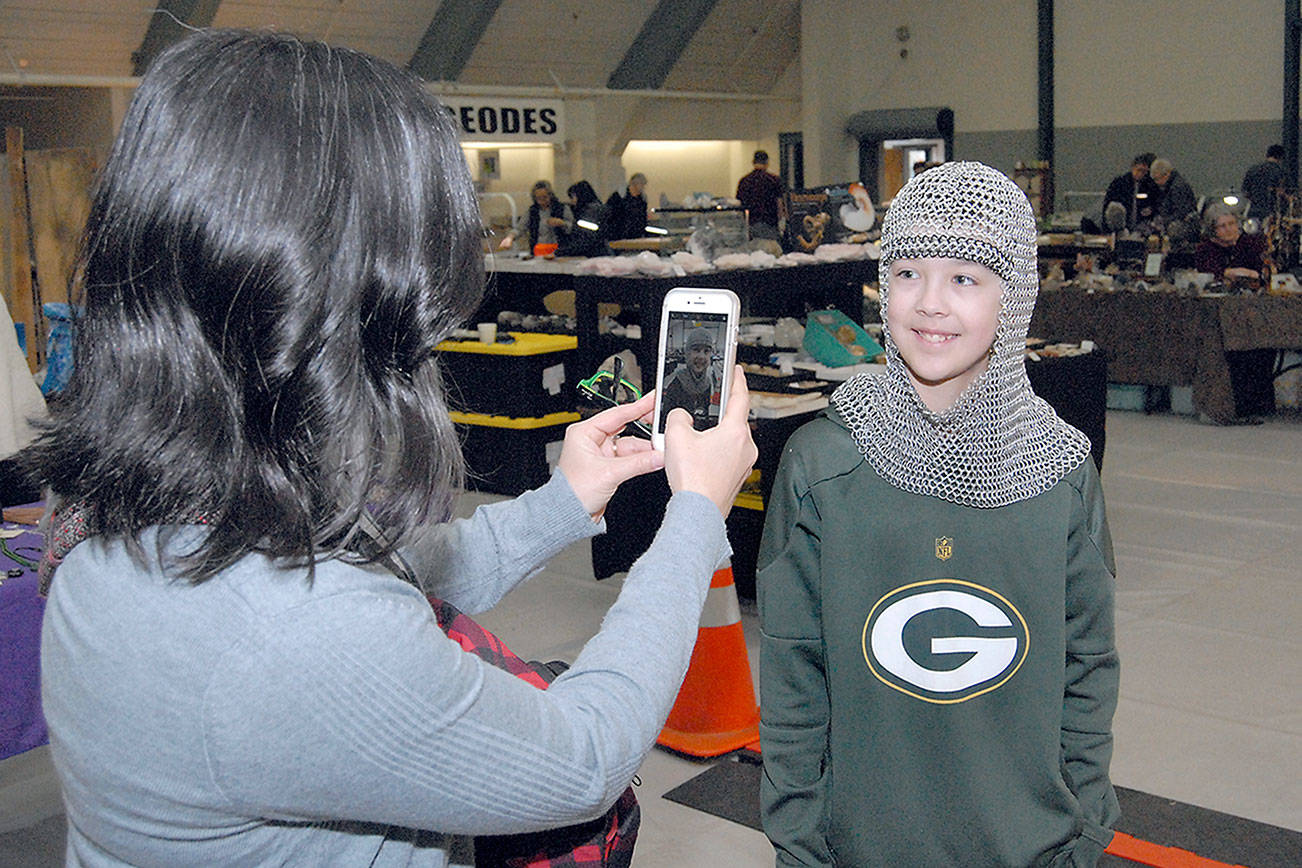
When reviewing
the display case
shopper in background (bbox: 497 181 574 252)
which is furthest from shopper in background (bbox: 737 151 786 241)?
the display case

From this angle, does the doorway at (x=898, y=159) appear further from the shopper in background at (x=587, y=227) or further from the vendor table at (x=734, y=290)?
the vendor table at (x=734, y=290)

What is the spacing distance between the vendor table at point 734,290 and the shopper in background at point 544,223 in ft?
8.24

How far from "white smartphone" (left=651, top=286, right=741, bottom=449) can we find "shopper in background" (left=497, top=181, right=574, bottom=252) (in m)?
7.28

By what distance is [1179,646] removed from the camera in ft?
14.8

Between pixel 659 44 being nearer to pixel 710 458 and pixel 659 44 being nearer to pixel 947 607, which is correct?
pixel 947 607

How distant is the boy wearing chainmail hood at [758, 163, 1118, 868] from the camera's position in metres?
1.75

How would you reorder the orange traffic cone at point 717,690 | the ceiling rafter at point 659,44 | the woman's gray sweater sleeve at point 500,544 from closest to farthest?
the woman's gray sweater sleeve at point 500,544 → the orange traffic cone at point 717,690 → the ceiling rafter at point 659,44

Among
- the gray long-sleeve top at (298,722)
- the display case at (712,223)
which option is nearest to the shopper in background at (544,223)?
the display case at (712,223)

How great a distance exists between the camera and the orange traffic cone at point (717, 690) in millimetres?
3744

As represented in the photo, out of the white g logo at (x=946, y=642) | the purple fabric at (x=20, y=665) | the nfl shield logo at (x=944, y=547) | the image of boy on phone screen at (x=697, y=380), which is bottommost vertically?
the purple fabric at (x=20, y=665)

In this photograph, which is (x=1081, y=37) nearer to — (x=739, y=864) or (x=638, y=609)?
(x=739, y=864)

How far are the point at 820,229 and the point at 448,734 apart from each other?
5.48m

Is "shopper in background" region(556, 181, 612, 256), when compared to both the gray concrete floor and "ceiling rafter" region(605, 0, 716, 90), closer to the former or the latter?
the gray concrete floor

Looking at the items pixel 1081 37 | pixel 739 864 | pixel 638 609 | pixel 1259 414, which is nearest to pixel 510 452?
pixel 739 864
